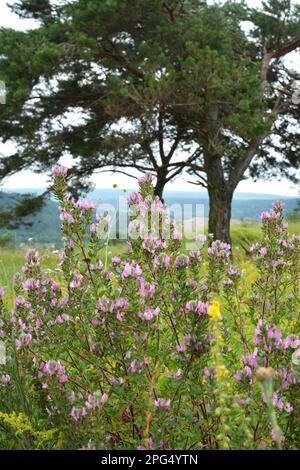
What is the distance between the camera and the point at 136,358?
6.71ft

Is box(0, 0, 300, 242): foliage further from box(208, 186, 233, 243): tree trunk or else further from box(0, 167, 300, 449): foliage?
box(0, 167, 300, 449): foliage

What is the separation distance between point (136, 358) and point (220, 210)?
46.1 feet

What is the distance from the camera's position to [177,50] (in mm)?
13492

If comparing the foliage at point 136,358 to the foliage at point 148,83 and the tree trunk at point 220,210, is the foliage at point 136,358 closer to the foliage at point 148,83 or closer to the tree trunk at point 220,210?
the foliage at point 148,83

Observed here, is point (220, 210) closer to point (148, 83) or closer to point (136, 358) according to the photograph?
point (148, 83)

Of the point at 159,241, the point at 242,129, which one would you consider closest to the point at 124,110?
the point at 242,129

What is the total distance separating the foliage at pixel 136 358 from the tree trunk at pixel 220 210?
42.8 ft

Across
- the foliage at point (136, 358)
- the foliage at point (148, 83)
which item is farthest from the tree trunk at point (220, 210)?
the foliage at point (136, 358)

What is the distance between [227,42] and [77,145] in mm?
5286

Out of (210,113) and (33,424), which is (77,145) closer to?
(210,113)

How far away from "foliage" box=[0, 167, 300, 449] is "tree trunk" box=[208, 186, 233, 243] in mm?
13059

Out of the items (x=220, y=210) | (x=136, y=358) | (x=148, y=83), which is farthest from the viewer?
(x=220, y=210)

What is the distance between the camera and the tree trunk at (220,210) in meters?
15.8

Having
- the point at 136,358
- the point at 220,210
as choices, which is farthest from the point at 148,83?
the point at 136,358
